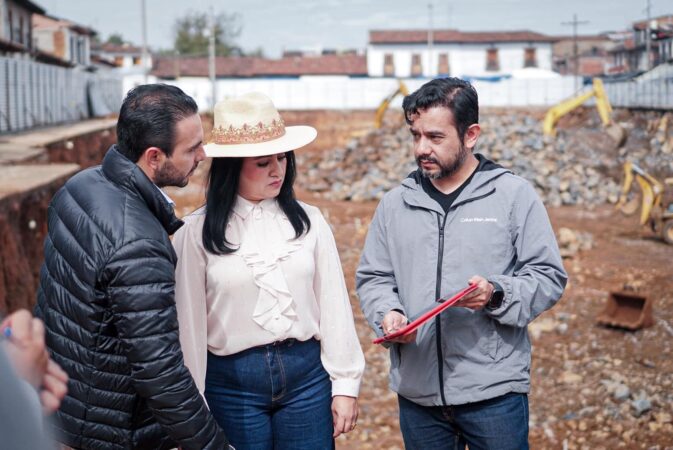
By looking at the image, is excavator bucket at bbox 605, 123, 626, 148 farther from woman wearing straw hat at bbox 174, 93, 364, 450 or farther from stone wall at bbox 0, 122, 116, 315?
woman wearing straw hat at bbox 174, 93, 364, 450

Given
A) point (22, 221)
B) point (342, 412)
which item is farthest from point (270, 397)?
point (22, 221)

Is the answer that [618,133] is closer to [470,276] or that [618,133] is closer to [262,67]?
[470,276]

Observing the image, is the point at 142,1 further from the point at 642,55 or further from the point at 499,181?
the point at 642,55

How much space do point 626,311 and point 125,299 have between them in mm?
8692

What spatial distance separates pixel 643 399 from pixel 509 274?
421cm

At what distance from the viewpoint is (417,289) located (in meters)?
3.22

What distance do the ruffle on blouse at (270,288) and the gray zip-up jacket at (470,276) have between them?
40 cm

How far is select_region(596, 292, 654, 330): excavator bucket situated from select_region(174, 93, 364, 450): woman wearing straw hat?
7.16m

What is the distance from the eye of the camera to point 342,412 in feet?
10.4

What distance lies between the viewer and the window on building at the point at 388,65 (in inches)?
2677

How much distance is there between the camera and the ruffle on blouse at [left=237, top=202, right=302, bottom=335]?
3037 mm

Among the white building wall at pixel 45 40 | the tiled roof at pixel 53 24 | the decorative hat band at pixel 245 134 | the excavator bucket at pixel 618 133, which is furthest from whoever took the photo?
the tiled roof at pixel 53 24

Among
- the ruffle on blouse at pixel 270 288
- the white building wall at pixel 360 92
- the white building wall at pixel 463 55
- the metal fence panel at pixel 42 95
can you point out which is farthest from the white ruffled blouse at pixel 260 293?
the white building wall at pixel 463 55

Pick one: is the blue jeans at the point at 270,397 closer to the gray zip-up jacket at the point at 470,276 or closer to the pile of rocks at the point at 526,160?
the gray zip-up jacket at the point at 470,276
